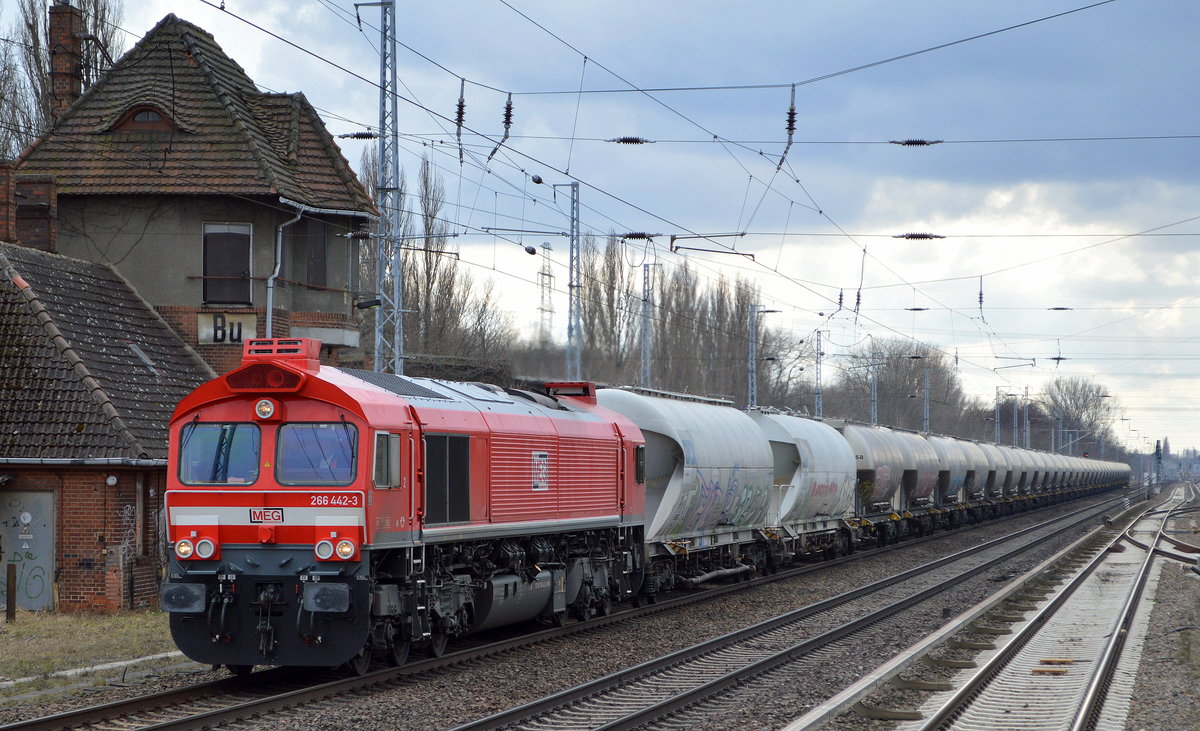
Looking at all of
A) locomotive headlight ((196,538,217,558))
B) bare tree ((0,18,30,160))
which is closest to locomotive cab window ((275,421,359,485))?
locomotive headlight ((196,538,217,558))

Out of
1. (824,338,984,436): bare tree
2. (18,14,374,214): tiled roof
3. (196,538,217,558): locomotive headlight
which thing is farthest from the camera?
(824,338,984,436): bare tree

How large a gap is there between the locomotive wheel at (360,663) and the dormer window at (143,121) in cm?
1667

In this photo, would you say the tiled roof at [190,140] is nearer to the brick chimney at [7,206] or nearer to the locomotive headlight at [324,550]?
the brick chimney at [7,206]

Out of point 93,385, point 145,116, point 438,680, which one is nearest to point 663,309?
point 145,116

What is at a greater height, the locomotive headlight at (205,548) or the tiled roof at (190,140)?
the tiled roof at (190,140)

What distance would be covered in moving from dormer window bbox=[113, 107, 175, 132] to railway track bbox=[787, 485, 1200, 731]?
62.4 feet

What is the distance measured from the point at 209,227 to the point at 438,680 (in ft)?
50.5

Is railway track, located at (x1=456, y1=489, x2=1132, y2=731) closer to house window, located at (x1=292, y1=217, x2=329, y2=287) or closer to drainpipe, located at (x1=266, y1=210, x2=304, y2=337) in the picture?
drainpipe, located at (x1=266, y1=210, x2=304, y2=337)

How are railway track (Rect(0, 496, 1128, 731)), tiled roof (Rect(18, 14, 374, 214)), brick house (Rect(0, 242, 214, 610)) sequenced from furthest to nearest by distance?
tiled roof (Rect(18, 14, 374, 214))
brick house (Rect(0, 242, 214, 610))
railway track (Rect(0, 496, 1128, 731))

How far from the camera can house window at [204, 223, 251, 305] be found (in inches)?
1043

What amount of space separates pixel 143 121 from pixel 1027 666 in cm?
2096

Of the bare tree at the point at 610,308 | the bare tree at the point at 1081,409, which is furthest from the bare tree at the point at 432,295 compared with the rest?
the bare tree at the point at 1081,409

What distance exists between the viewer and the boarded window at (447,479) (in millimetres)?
14812

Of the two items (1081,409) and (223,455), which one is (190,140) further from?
(1081,409)
